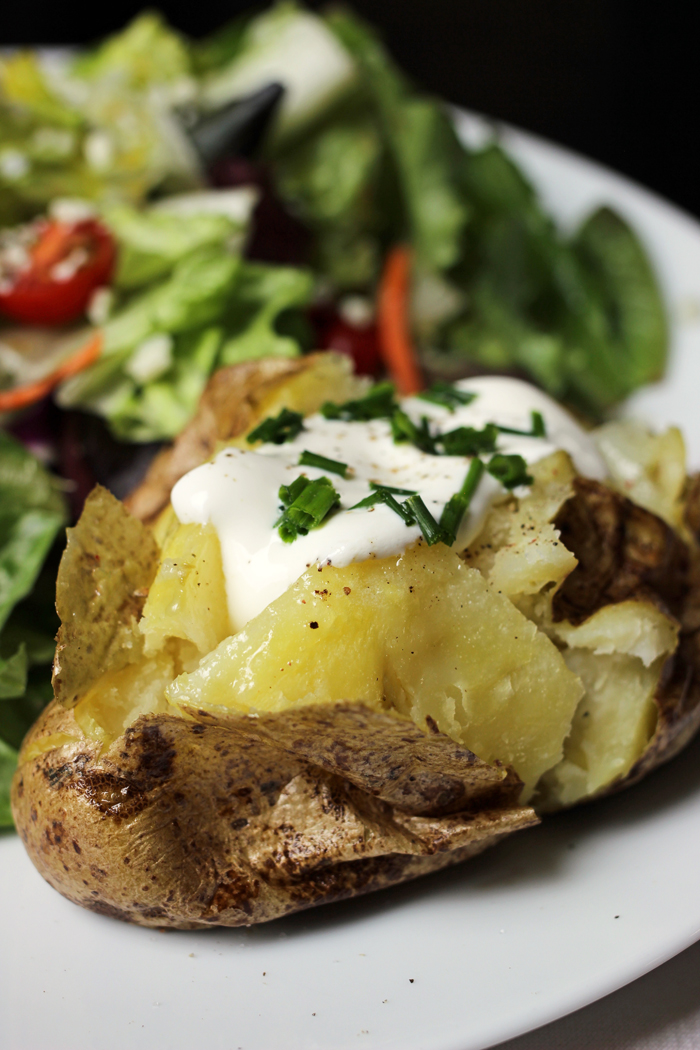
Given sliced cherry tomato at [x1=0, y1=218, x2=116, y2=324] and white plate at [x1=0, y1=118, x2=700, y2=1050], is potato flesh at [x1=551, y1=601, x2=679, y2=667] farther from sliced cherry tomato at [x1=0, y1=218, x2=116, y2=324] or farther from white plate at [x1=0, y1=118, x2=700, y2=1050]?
sliced cherry tomato at [x1=0, y1=218, x2=116, y2=324]

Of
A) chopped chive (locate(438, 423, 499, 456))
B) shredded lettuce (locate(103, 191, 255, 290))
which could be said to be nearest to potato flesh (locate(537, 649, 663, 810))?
chopped chive (locate(438, 423, 499, 456))

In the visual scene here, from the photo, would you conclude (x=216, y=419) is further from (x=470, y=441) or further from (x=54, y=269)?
(x=54, y=269)

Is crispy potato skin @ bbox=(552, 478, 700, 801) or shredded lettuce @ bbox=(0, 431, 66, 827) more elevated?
shredded lettuce @ bbox=(0, 431, 66, 827)

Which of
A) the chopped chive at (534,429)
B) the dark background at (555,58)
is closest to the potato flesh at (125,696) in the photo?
the chopped chive at (534,429)

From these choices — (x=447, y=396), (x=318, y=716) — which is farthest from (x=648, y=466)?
(x=318, y=716)

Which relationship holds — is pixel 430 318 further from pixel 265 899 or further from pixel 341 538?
pixel 265 899

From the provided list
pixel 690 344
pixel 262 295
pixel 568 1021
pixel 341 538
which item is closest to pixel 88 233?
pixel 262 295

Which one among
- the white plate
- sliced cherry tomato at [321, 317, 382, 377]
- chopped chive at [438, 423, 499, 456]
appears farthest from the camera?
sliced cherry tomato at [321, 317, 382, 377]
